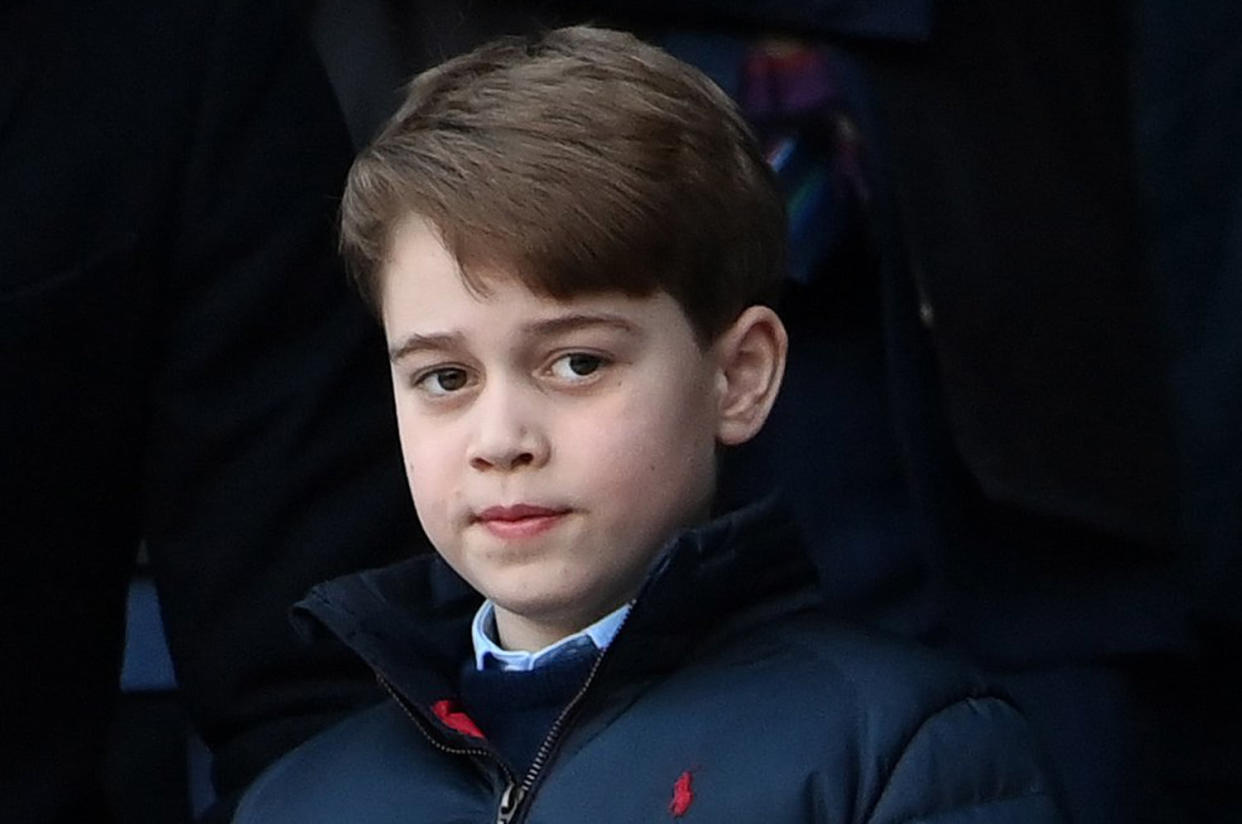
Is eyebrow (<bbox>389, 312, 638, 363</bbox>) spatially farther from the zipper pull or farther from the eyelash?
the zipper pull

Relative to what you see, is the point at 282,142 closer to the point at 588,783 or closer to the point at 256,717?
the point at 256,717

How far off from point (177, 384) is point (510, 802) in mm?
578

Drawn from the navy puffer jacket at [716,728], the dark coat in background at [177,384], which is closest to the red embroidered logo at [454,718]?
the navy puffer jacket at [716,728]

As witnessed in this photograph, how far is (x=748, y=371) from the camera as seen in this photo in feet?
6.85

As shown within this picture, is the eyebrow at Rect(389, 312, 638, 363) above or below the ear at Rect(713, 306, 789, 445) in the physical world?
above

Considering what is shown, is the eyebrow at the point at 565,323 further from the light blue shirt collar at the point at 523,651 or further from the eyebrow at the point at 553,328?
the light blue shirt collar at the point at 523,651

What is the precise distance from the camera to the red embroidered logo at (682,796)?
194cm

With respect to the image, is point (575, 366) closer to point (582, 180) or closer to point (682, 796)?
point (582, 180)

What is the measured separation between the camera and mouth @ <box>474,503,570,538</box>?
6.48 ft

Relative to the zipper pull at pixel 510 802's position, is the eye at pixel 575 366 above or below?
above

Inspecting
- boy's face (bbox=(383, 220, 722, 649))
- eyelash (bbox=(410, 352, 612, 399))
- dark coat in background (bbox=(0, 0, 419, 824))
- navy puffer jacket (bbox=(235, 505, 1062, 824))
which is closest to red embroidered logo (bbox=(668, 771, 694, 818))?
navy puffer jacket (bbox=(235, 505, 1062, 824))

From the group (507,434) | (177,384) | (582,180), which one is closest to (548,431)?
(507,434)

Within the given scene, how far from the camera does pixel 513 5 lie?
8.23 feet

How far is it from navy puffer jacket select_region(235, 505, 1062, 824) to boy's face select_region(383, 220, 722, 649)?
41mm
